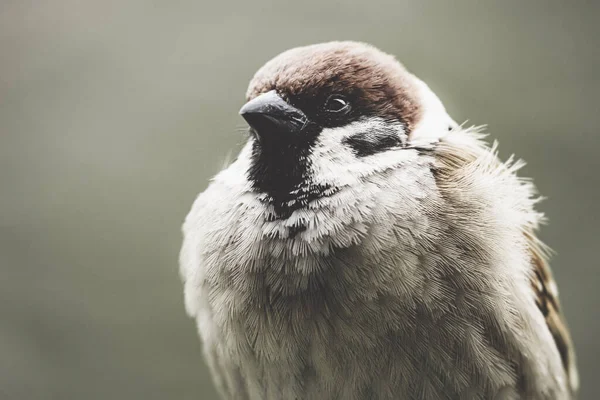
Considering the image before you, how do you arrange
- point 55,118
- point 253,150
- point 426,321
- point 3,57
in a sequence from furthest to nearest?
1. point 55,118
2. point 3,57
3. point 253,150
4. point 426,321

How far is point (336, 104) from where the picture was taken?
3.36ft

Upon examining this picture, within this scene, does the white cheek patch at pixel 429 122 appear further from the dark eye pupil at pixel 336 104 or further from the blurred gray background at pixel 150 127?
the blurred gray background at pixel 150 127

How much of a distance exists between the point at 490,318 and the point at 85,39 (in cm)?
Answer: 162

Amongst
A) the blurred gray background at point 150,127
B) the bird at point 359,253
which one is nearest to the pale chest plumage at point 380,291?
the bird at point 359,253

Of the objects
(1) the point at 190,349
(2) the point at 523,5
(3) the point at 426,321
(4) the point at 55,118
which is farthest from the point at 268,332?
(2) the point at 523,5

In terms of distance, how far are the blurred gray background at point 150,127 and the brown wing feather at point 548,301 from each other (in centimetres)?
78

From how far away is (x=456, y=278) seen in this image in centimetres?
98

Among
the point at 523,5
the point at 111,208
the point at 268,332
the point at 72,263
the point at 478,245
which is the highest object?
Answer: the point at 523,5

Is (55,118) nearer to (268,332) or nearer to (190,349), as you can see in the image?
(190,349)

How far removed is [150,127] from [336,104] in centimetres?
119

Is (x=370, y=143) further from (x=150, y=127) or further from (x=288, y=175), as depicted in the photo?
(x=150, y=127)

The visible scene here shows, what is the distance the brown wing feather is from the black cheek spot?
1.19 feet

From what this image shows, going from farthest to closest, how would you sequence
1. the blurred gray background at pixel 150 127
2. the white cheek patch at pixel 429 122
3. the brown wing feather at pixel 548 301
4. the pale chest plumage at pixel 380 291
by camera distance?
the blurred gray background at pixel 150 127 < the brown wing feather at pixel 548 301 < the white cheek patch at pixel 429 122 < the pale chest plumage at pixel 380 291

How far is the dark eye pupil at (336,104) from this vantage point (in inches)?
40.2
